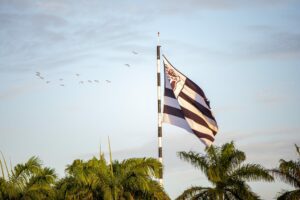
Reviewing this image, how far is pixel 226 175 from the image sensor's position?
62.3 metres

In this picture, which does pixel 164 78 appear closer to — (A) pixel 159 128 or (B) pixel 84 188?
(A) pixel 159 128

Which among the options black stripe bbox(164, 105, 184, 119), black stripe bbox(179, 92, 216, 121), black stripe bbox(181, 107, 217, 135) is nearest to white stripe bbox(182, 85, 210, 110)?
black stripe bbox(179, 92, 216, 121)

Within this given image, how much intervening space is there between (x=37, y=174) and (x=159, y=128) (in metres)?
10.4

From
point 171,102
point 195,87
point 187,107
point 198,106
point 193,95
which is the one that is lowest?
point 187,107

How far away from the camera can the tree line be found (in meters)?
60.8

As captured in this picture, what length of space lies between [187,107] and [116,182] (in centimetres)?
937

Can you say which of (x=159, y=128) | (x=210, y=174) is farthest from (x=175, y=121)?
(x=210, y=174)

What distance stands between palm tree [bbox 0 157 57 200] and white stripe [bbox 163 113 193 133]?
9.90 meters

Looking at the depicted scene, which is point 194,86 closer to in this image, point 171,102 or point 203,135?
point 171,102

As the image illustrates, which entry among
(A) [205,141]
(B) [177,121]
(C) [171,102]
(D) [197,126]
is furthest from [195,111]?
(A) [205,141]

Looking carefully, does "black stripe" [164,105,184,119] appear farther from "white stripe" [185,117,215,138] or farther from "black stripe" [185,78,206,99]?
"black stripe" [185,78,206,99]

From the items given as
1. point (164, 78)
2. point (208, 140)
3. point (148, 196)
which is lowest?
point (148, 196)

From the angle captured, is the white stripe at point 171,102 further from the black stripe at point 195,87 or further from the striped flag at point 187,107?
the black stripe at point 195,87

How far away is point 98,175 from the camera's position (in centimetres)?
6131
